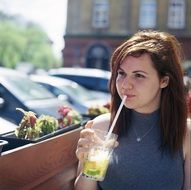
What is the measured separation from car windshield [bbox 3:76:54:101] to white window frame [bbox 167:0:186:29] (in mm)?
21836

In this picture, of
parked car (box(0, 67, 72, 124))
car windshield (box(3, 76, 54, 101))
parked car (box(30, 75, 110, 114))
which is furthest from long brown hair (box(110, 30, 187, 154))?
parked car (box(30, 75, 110, 114))

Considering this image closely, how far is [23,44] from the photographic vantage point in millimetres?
47188

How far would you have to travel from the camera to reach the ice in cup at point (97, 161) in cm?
198

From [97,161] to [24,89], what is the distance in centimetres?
319

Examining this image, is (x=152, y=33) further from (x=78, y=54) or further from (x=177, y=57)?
(x=78, y=54)

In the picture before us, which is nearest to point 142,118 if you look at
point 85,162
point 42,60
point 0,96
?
point 85,162

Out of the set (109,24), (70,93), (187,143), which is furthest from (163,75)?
(109,24)

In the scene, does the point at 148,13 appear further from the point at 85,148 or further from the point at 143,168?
the point at 85,148

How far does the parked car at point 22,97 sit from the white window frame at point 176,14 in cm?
2190

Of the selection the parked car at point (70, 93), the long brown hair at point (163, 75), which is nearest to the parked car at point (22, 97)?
the long brown hair at point (163, 75)

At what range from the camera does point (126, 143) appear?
8.13 ft

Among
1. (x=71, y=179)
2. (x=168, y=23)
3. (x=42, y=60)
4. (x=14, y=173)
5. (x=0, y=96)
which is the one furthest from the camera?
(x=42, y=60)

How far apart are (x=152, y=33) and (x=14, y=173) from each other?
1.05m

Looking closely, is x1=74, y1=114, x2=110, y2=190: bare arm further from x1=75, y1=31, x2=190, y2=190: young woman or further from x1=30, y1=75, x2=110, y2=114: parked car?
x1=30, y1=75, x2=110, y2=114: parked car
